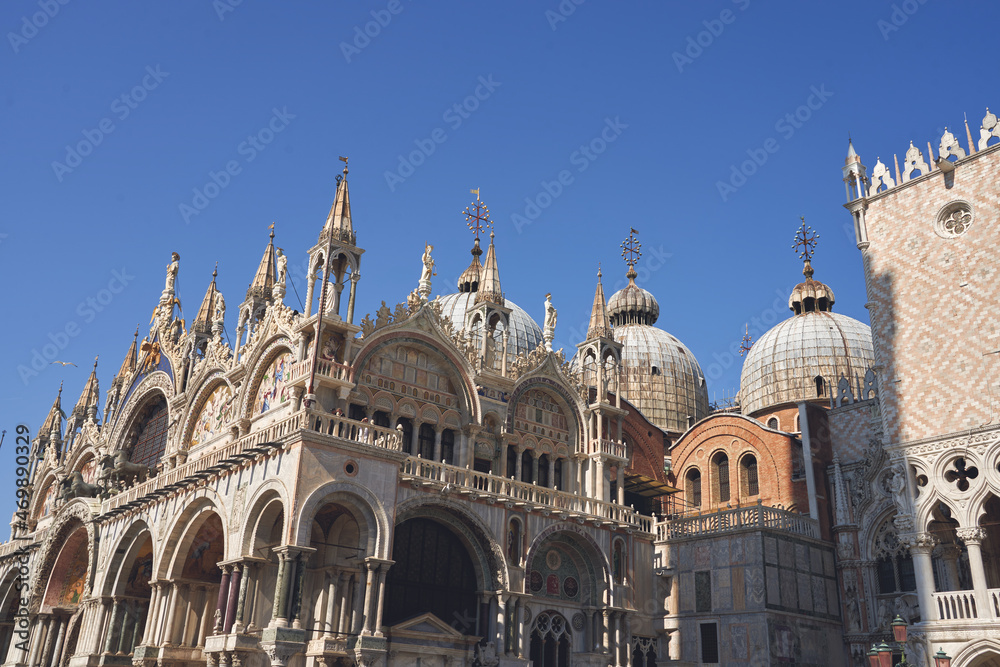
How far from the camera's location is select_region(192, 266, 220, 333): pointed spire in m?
38.9

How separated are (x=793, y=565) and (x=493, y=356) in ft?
40.5

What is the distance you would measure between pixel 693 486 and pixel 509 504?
15.4 meters

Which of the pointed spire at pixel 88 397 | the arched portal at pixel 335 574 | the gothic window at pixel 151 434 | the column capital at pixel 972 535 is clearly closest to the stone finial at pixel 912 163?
the column capital at pixel 972 535

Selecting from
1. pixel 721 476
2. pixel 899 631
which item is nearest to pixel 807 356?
pixel 721 476

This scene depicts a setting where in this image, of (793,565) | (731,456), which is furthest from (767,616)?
(731,456)

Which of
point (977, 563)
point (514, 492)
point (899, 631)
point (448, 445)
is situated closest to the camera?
point (899, 631)

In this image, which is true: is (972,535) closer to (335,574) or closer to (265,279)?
(335,574)

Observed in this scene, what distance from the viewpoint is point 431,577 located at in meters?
27.0

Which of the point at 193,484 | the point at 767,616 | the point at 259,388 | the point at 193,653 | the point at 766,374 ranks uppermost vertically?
the point at 766,374

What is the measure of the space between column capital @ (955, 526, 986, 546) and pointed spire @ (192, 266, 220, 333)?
29.3 metres

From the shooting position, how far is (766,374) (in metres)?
47.8

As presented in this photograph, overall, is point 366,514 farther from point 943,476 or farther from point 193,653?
point 943,476

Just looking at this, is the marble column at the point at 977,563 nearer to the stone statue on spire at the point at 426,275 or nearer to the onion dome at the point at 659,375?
the stone statue on spire at the point at 426,275

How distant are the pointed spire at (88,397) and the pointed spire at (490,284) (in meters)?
25.5
